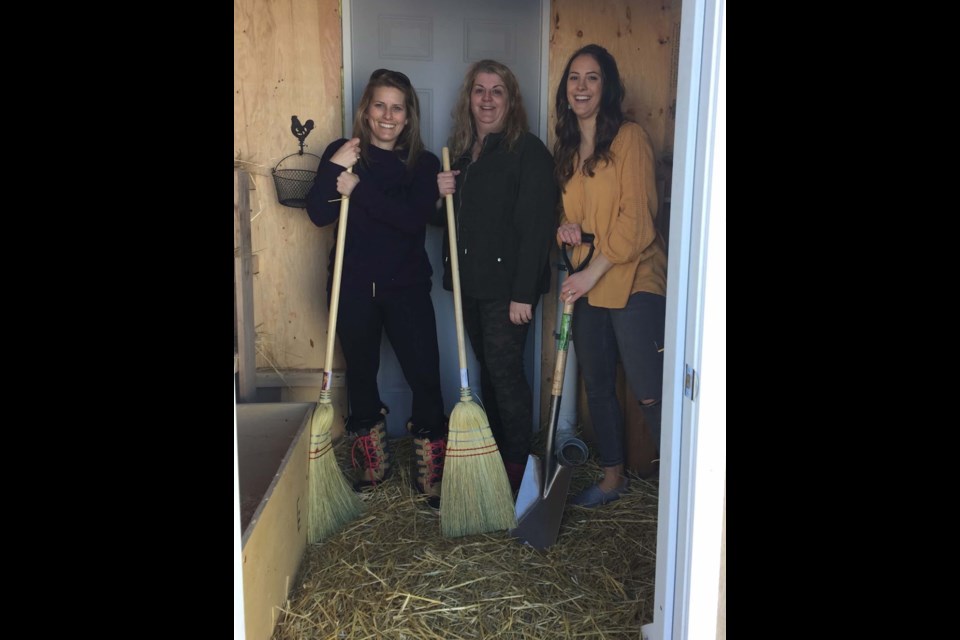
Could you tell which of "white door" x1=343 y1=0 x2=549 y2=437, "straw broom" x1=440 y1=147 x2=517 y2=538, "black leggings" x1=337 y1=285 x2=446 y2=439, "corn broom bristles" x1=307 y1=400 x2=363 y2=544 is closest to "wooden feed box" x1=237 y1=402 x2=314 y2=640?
"corn broom bristles" x1=307 y1=400 x2=363 y2=544

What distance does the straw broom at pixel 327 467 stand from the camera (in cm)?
294

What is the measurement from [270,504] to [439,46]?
2.33 meters

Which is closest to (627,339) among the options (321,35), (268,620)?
(268,620)

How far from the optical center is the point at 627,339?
10.2ft

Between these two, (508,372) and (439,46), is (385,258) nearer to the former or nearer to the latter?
(508,372)

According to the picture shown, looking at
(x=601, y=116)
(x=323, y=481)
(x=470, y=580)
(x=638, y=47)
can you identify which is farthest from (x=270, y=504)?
(x=638, y=47)

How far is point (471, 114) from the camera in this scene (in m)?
3.44

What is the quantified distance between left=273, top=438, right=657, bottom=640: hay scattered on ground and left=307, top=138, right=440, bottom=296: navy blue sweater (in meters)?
0.95

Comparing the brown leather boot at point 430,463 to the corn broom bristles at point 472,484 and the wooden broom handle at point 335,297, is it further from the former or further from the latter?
the wooden broom handle at point 335,297

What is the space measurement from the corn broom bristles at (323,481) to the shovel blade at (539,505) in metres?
0.70

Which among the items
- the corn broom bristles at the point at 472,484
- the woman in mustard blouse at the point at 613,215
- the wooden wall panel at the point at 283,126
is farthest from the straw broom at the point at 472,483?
the wooden wall panel at the point at 283,126
